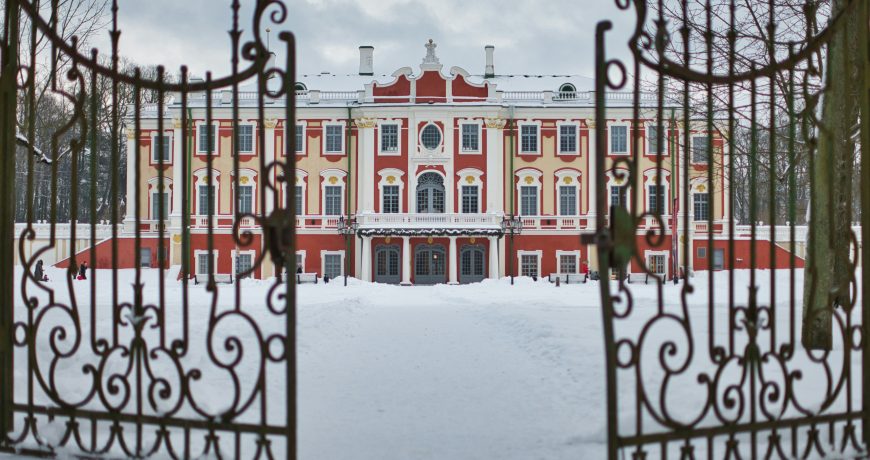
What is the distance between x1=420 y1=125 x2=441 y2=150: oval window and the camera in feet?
94.6

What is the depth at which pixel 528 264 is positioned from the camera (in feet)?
94.5

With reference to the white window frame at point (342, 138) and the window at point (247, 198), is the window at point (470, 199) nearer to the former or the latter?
the white window frame at point (342, 138)

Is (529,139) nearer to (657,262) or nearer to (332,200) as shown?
(657,262)

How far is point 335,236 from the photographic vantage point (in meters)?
28.8

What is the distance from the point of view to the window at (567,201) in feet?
95.8

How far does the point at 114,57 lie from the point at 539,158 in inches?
1045

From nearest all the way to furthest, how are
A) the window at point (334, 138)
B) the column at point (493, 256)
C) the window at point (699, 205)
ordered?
the column at point (493, 256), the window at point (334, 138), the window at point (699, 205)

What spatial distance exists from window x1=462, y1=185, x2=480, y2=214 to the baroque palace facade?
42mm

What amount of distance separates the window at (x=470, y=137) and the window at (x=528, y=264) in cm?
477

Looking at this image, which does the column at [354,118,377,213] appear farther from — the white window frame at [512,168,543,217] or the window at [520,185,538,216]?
the window at [520,185,538,216]

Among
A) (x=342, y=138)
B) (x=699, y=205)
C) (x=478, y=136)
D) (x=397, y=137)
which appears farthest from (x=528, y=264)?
(x=342, y=138)

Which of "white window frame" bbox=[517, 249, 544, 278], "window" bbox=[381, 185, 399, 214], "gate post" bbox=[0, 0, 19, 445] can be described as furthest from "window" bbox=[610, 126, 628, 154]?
"gate post" bbox=[0, 0, 19, 445]

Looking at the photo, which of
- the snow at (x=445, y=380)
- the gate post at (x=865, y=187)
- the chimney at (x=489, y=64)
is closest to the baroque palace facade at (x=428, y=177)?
the chimney at (x=489, y=64)

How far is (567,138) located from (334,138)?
9514 mm
